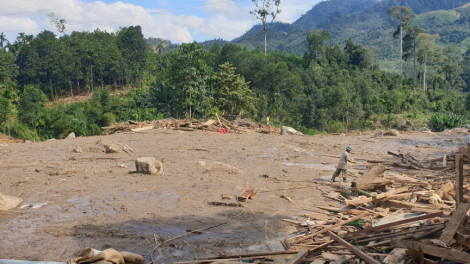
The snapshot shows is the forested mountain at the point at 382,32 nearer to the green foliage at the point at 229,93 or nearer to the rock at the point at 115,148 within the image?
the green foliage at the point at 229,93

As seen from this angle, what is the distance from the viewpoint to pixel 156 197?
883cm

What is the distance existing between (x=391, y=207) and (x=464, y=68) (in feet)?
222

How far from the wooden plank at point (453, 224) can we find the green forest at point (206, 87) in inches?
786

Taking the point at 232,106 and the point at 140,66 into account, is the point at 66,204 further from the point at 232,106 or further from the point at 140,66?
the point at 140,66

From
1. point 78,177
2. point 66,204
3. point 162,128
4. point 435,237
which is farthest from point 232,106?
point 435,237

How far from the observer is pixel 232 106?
26.6 metres

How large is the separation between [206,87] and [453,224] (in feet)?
71.8

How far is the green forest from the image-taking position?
2628 centimetres

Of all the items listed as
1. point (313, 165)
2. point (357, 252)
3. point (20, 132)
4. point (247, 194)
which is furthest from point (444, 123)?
point (20, 132)

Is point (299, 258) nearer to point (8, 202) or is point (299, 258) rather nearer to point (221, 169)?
point (8, 202)

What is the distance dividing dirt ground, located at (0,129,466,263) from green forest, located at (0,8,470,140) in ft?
32.6

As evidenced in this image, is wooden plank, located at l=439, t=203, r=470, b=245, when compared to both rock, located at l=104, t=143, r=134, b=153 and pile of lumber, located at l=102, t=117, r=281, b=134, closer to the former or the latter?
rock, located at l=104, t=143, r=134, b=153

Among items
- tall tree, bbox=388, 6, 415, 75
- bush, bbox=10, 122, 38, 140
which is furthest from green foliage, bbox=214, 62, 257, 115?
tall tree, bbox=388, 6, 415, 75

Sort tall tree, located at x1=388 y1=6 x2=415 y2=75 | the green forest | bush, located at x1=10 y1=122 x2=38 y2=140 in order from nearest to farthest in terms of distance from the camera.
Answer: the green forest, bush, located at x1=10 y1=122 x2=38 y2=140, tall tree, located at x1=388 y1=6 x2=415 y2=75
